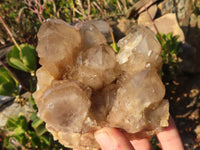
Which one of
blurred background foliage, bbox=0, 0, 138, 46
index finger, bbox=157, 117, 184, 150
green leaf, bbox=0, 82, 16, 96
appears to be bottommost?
index finger, bbox=157, 117, 184, 150

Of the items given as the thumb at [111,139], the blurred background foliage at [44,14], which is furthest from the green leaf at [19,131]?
the blurred background foliage at [44,14]

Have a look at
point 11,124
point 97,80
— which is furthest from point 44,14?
point 97,80

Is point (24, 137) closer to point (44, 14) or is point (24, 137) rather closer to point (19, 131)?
point (19, 131)

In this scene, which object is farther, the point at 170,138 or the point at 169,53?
the point at 169,53

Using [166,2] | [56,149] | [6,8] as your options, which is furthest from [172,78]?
[6,8]

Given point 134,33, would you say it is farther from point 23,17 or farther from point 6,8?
point 6,8

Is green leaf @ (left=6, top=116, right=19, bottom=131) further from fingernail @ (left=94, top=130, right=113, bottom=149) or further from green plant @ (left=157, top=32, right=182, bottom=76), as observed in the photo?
green plant @ (left=157, top=32, right=182, bottom=76)

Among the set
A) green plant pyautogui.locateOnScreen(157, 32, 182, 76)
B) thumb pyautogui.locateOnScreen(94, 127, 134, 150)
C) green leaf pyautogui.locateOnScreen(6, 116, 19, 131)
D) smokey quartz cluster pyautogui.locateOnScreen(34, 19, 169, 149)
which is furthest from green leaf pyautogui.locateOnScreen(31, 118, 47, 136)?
green plant pyautogui.locateOnScreen(157, 32, 182, 76)
